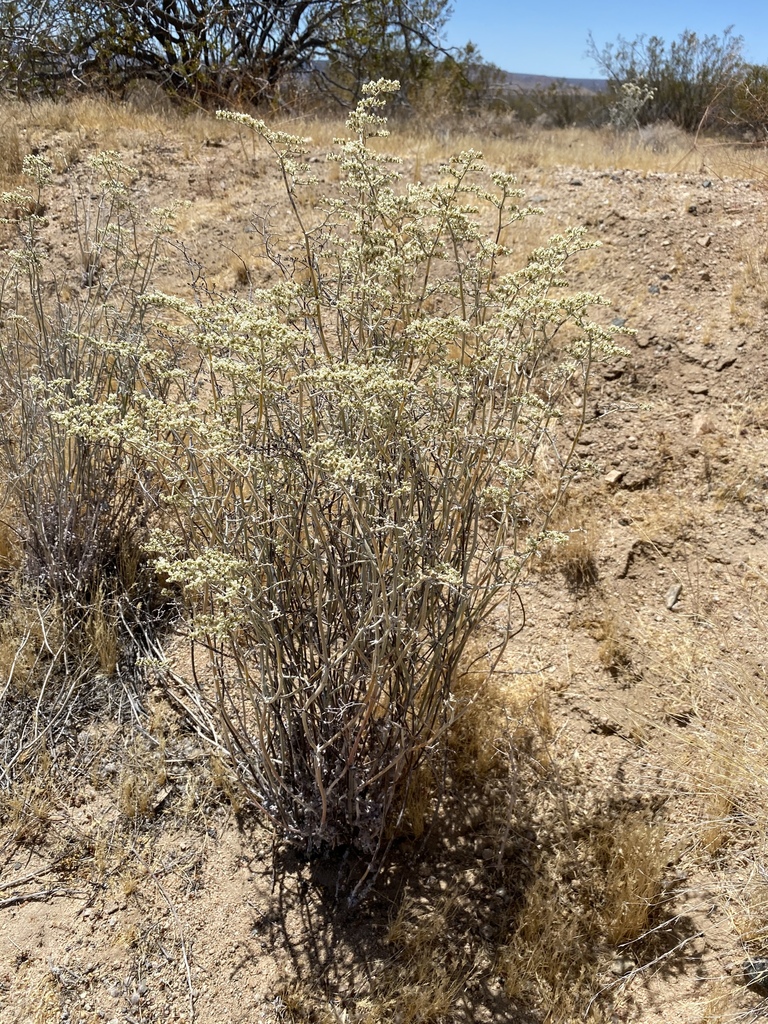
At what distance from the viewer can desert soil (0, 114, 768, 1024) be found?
250cm

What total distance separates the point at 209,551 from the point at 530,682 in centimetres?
201

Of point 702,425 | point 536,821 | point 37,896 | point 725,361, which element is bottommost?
point 37,896

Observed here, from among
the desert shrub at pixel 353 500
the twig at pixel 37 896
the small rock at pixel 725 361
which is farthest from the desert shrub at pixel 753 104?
the twig at pixel 37 896

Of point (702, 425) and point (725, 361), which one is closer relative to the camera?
point (702, 425)

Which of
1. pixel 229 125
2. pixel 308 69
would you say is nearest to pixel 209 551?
pixel 229 125

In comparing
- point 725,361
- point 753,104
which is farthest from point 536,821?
point 753,104

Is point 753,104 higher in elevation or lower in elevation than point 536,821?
higher

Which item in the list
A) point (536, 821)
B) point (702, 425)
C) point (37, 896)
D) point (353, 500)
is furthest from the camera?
point (702, 425)

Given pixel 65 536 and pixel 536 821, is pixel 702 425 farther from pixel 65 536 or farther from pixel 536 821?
pixel 65 536

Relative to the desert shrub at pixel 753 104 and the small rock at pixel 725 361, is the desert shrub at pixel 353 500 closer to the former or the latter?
the small rock at pixel 725 361

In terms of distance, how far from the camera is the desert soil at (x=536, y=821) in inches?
98.3

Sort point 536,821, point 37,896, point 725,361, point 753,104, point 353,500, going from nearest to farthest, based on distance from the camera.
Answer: point 353,500 < point 37,896 < point 536,821 < point 725,361 < point 753,104

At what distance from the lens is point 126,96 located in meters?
10.6

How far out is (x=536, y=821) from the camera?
2973mm
